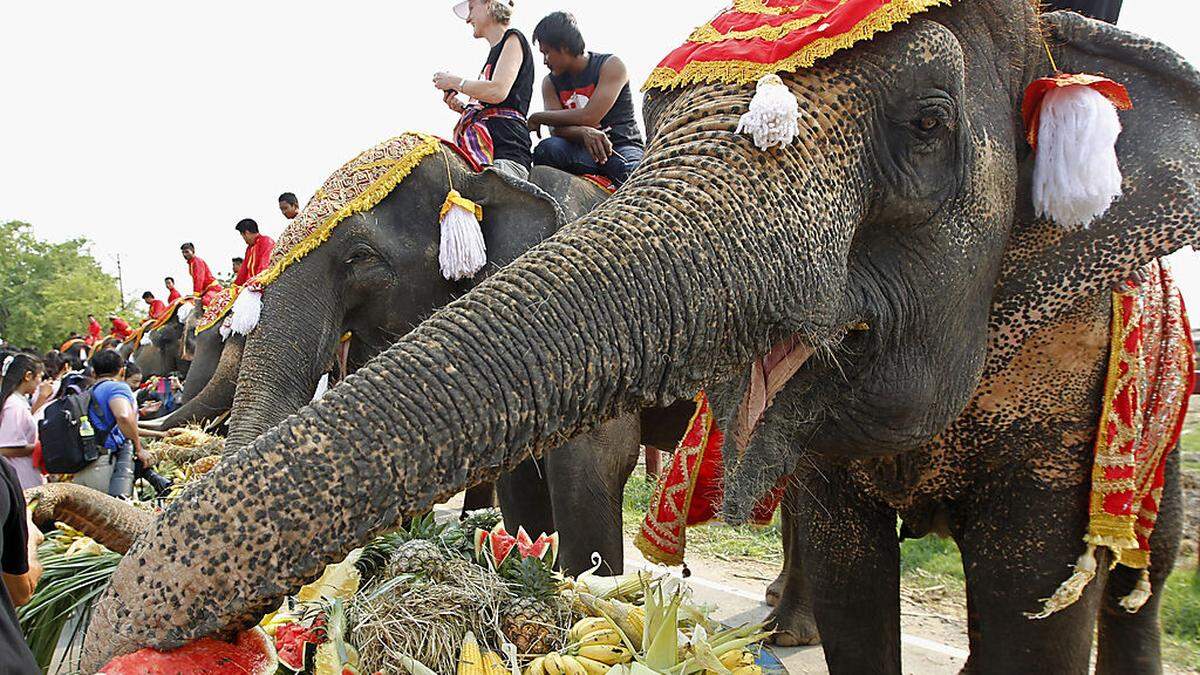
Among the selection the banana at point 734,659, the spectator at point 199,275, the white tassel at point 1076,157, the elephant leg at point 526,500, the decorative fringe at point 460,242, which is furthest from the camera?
the spectator at point 199,275

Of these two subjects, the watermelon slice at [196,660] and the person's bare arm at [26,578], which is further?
the person's bare arm at [26,578]

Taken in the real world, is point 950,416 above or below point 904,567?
above

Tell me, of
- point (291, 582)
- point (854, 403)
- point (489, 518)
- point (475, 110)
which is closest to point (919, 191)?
point (854, 403)

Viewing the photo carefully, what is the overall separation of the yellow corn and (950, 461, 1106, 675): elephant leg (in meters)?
1.32

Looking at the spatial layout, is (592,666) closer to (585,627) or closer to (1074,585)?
(585,627)

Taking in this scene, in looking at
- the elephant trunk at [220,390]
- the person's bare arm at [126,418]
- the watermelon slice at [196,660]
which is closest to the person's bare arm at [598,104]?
the elephant trunk at [220,390]

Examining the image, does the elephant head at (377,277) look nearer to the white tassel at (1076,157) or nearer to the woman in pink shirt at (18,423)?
the white tassel at (1076,157)

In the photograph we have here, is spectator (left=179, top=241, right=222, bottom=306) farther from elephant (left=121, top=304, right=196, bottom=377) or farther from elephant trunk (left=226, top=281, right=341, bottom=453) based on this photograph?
elephant trunk (left=226, top=281, right=341, bottom=453)

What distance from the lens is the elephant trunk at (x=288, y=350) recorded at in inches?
161

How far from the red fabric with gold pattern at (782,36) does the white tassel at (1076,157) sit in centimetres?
37

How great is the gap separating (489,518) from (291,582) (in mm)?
1956

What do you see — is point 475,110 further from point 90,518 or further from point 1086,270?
point 1086,270

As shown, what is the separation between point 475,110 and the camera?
4879 millimetres

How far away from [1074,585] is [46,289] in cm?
6354
